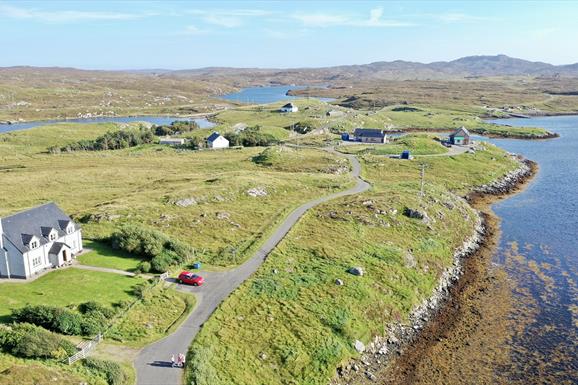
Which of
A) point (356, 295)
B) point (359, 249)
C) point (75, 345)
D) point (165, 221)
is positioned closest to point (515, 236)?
point (359, 249)

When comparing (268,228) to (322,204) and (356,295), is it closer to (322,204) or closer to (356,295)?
(322,204)

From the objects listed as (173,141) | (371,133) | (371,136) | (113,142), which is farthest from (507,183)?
(113,142)

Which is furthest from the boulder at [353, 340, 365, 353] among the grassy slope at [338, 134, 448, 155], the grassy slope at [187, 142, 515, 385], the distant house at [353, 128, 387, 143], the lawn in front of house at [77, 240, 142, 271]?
the distant house at [353, 128, 387, 143]

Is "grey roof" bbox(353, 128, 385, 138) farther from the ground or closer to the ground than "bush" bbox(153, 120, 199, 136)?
farther from the ground

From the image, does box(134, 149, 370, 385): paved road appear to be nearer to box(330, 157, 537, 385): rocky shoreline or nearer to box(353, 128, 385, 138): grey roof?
box(330, 157, 537, 385): rocky shoreline

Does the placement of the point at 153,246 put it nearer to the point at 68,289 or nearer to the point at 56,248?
the point at 56,248

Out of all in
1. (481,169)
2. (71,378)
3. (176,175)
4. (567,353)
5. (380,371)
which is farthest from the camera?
(481,169)

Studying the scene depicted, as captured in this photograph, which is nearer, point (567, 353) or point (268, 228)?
point (567, 353)

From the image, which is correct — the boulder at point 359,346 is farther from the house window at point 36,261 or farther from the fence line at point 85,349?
the house window at point 36,261
